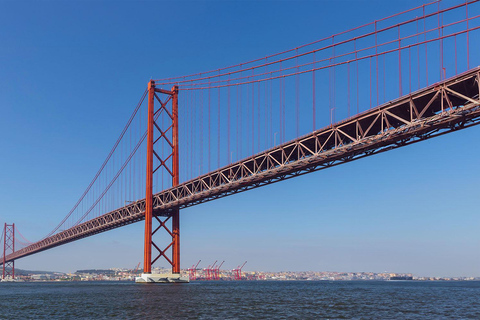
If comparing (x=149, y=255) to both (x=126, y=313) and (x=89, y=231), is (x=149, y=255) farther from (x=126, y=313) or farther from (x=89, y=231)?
(x=126, y=313)

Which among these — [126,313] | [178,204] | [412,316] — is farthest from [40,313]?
[178,204]

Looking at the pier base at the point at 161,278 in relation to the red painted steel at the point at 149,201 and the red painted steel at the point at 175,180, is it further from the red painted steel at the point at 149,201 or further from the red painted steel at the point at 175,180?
the red painted steel at the point at 149,201

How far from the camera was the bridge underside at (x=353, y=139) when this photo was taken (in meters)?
32.3

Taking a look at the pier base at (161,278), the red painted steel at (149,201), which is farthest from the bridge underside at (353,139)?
the pier base at (161,278)

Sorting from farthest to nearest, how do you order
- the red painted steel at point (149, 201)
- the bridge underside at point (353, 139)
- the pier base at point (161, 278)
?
the pier base at point (161, 278) < the red painted steel at point (149, 201) < the bridge underside at point (353, 139)

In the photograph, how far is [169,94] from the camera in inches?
2960

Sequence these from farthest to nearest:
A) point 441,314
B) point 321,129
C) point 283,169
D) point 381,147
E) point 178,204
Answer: point 178,204 → point 283,169 → point 321,129 → point 381,147 → point 441,314

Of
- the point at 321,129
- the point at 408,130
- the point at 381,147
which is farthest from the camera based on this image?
the point at 321,129

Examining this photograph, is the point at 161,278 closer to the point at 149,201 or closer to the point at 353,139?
the point at 149,201

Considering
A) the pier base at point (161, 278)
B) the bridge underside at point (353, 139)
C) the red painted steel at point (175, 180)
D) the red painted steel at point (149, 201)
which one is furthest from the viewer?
the pier base at point (161, 278)

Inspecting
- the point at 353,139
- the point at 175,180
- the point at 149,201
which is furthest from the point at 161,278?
the point at 353,139

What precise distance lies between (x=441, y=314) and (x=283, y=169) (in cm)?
1973

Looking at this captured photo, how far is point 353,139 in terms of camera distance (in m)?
39.6

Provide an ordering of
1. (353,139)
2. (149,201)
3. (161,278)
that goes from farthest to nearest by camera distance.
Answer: (161,278)
(149,201)
(353,139)
